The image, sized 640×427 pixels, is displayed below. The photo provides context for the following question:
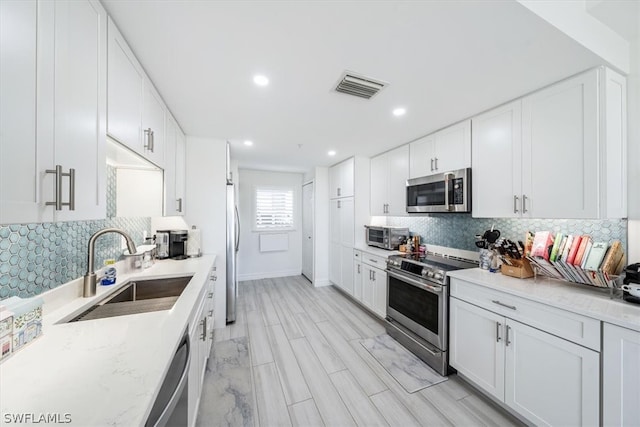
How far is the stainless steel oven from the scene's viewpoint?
6.77 ft

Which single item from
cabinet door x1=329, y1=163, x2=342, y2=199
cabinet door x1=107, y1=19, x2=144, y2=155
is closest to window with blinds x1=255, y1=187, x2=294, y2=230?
cabinet door x1=329, y1=163, x2=342, y2=199

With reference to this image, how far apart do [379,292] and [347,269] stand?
955 mm

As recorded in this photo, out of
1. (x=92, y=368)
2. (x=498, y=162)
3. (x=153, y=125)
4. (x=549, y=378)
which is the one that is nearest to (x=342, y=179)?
(x=498, y=162)

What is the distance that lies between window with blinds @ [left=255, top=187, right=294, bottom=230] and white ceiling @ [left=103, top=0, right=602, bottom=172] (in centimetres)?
281

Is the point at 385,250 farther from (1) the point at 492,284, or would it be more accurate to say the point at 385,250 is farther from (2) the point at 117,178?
(2) the point at 117,178

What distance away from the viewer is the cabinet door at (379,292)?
9.65 ft

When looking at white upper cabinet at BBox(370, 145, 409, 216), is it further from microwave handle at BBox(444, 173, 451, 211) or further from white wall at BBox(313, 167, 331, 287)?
white wall at BBox(313, 167, 331, 287)

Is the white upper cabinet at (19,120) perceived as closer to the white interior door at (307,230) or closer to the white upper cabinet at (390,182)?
the white upper cabinet at (390,182)

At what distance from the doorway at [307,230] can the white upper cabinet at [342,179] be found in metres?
0.50

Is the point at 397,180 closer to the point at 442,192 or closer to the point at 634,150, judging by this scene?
the point at 442,192

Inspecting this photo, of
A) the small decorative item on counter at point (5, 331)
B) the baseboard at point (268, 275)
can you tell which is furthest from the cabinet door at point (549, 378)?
the baseboard at point (268, 275)

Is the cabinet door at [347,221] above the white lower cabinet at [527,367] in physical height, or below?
above

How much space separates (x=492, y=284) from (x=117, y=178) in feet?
10.0

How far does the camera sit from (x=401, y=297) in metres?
2.55
